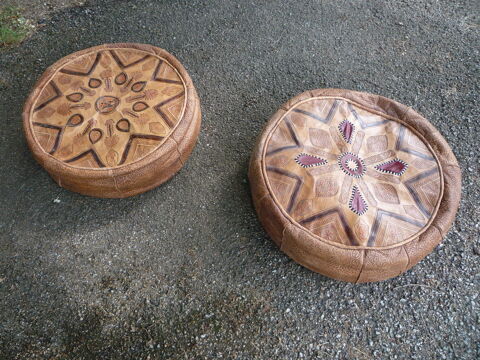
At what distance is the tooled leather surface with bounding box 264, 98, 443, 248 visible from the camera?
193cm

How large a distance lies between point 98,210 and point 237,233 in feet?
2.71

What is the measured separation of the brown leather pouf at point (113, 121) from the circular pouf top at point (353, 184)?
1.65ft

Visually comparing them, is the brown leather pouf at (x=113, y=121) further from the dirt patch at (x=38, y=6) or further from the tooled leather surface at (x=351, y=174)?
the dirt patch at (x=38, y=6)

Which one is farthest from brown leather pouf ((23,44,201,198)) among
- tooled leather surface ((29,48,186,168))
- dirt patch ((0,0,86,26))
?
dirt patch ((0,0,86,26))

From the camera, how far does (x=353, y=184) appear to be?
80.2 inches

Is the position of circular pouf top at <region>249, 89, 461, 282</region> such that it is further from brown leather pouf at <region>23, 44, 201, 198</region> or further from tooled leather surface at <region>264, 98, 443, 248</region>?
brown leather pouf at <region>23, 44, 201, 198</region>

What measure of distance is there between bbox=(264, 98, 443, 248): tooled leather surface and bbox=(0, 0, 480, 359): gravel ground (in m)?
0.38

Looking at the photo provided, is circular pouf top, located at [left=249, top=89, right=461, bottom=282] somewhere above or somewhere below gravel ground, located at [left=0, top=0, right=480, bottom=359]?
above

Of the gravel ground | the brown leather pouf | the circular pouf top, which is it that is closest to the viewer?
the circular pouf top

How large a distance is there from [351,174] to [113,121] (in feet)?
4.29

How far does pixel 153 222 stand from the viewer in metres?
2.36

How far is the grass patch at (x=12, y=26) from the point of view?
126 inches

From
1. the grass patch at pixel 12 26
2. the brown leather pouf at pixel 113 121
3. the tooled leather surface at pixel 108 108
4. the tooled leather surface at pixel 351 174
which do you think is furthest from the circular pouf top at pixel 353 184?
the grass patch at pixel 12 26

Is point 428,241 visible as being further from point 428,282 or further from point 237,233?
point 237,233
